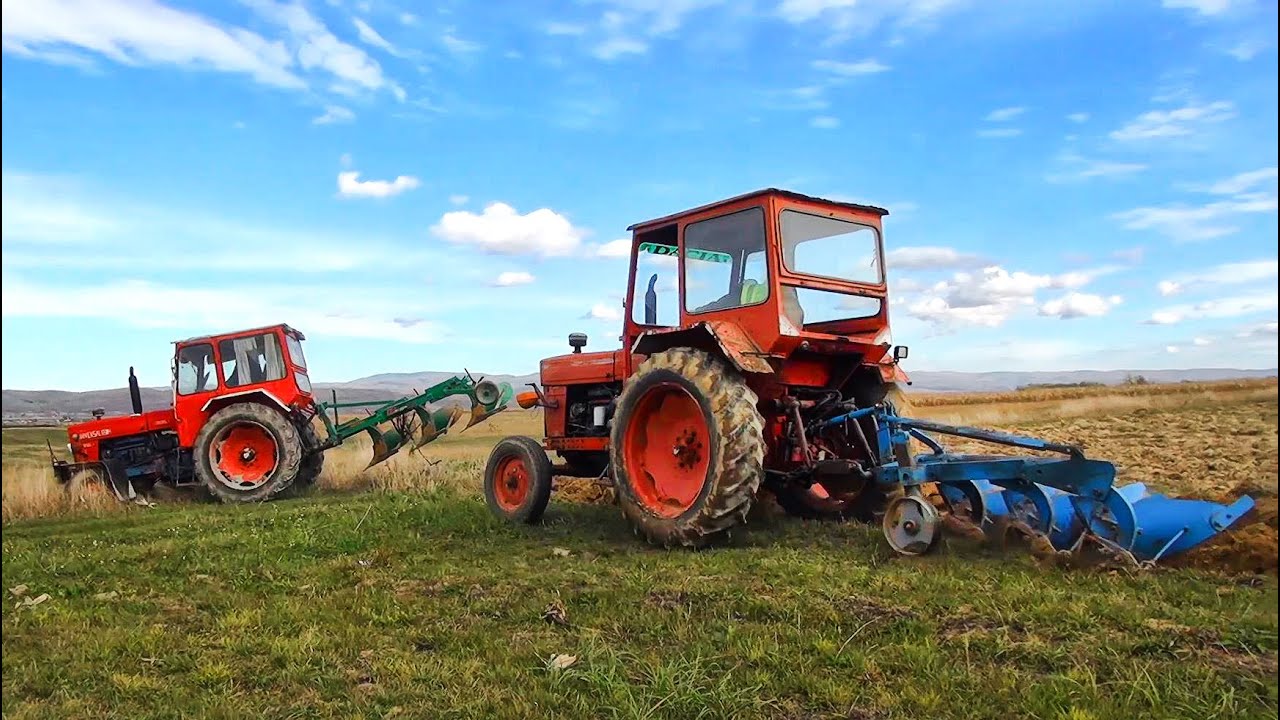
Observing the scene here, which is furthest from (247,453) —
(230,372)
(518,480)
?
(518,480)

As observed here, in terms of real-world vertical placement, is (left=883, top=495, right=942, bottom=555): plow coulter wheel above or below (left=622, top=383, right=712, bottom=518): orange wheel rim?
below

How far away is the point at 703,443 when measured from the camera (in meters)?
6.89

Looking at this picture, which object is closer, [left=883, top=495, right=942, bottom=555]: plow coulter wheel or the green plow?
[left=883, top=495, right=942, bottom=555]: plow coulter wheel

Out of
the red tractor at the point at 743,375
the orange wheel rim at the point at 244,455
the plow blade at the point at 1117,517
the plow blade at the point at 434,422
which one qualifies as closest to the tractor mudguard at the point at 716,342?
the red tractor at the point at 743,375

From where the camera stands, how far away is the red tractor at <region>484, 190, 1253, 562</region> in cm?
550

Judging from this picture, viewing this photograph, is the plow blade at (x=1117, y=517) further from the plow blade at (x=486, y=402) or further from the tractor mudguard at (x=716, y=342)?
the plow blade at (x=486, y=402)

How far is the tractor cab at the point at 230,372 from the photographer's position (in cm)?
1321

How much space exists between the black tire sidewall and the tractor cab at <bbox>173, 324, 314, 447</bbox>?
7619mm

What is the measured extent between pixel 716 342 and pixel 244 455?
29.1 feet

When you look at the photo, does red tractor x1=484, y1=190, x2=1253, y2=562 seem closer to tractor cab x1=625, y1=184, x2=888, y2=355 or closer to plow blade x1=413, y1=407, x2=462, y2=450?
tractor cab x1=625, y1=184, x2=888, y2=355

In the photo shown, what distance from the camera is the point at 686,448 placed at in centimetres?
700

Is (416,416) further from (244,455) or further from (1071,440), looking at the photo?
(1071,440)

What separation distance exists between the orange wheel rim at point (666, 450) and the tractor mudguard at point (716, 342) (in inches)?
16.2

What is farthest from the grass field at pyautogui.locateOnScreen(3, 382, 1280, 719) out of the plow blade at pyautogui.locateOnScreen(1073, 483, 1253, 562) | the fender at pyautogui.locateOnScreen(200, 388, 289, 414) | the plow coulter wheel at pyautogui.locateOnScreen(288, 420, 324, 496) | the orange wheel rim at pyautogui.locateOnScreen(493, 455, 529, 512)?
the plow coulter wheel at pyautogui.locateOnScreen(288, 420, 324, 496)
